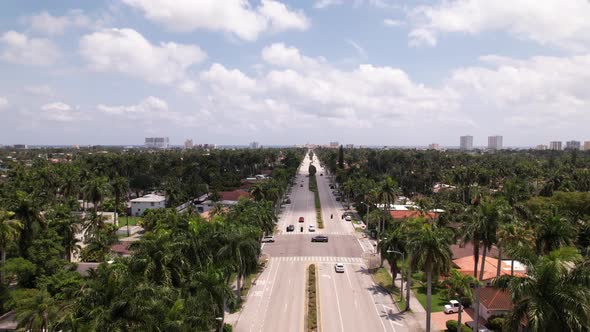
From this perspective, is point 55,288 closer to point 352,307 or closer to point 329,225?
point 352,307

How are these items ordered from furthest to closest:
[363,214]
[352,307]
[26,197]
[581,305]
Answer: [363,214] → [26,197] → [352,307] → [581,305]

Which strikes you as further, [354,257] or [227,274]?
[354,257]

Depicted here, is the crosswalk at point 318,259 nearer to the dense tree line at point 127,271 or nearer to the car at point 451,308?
the dense tree line at point 127,271

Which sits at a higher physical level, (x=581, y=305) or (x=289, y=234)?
(x=581, y=305)

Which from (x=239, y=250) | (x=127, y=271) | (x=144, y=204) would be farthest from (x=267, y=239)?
(x=127, y=271)

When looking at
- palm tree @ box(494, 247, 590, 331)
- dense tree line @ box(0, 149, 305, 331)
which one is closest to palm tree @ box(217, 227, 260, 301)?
dense tree line @ box(0, 149, 305, 331)

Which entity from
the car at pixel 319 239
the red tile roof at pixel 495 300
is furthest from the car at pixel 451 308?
the car at pixel 319 239

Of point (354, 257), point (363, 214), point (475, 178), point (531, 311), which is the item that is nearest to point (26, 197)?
point (354, 257)
